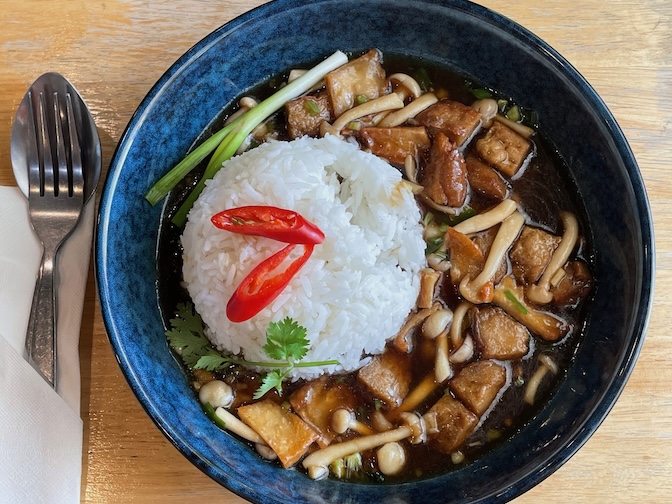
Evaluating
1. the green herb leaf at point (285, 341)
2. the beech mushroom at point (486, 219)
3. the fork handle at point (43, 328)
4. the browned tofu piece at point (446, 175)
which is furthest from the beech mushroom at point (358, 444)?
the fork handle at point (43, 328)

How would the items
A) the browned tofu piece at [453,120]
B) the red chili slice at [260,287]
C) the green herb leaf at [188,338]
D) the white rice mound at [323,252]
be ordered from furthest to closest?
the browned tofu piece at [453,120] → the green herb leaf at [188,338] → the white rice mound at [323,252] → the red chili slice at [260,287]

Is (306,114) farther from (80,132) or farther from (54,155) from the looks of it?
(54,155)

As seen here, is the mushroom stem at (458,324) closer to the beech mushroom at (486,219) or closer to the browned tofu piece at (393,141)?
the beech mushroom at (486,219)

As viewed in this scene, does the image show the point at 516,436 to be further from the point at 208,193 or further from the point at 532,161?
the point at 208,193

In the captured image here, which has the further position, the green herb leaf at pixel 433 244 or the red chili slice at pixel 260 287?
the green herb leaf at pixel 433 244

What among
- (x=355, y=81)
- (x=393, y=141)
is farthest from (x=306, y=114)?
(x=393, y=141)

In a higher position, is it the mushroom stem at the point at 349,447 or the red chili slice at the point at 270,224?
the red chili slice at the point at 270,224

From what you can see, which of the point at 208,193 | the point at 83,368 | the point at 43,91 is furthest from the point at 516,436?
the point at 43,91
